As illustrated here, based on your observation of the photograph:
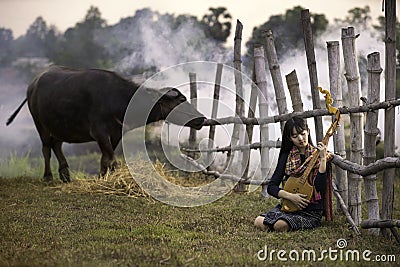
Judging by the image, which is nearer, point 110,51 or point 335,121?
point 335,121

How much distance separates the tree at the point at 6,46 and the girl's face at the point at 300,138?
12.8 metres

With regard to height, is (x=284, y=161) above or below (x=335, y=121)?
below

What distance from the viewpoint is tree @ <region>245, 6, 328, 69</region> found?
13133 mm

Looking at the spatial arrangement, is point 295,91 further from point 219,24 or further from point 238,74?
point 219,24

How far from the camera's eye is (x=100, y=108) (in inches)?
327

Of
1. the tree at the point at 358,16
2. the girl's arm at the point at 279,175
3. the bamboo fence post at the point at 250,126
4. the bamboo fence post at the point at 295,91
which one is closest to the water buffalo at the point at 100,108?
the bamboo fence post at the point at 250,126

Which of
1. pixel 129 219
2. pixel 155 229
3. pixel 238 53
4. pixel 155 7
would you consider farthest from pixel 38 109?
pixel 155 7

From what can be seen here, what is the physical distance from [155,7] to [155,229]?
407 inches

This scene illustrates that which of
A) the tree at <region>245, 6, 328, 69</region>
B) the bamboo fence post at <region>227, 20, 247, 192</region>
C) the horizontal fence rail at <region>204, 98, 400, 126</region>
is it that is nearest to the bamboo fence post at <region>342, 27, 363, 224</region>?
the horizontal fence rail at <region>204, 98, 400, 126</region>

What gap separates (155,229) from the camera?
16.7 feet

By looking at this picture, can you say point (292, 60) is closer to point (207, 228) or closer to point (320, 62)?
point (320, 62)

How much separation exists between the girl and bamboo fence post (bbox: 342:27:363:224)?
0.89 ft

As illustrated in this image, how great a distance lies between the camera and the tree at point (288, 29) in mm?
13133

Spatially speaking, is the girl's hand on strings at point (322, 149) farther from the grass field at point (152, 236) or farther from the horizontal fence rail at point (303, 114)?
the grass field at point (152, 236)
